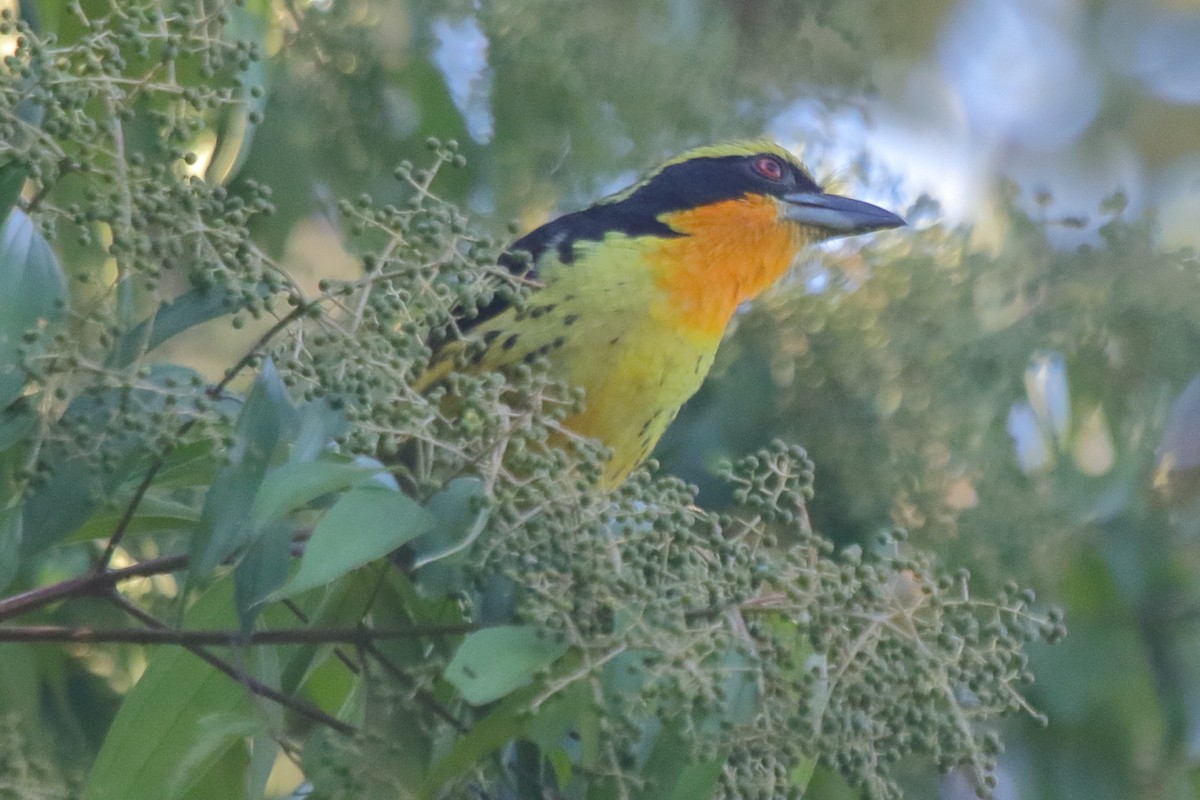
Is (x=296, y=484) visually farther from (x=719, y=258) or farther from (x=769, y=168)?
→ (x=769, y=168)

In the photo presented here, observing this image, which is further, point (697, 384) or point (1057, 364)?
point (1057, 364)

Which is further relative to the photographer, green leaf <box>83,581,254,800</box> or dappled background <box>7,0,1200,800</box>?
dappled background <box>7,0,1200,800</box>

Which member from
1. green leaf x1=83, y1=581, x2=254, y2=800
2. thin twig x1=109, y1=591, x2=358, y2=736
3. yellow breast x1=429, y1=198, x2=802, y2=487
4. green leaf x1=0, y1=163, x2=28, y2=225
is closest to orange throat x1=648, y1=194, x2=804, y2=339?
yellow breast x1=429, y1=198, x2=802, y2=487

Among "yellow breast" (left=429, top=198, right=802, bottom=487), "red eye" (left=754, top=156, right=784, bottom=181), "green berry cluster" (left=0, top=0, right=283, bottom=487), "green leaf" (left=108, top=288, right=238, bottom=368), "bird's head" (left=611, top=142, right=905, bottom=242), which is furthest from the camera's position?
"red eye" (left=754, top=156, right=784, bottom=181)

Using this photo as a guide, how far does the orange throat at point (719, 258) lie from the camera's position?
3.09 meters

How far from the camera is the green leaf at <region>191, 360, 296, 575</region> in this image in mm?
1685

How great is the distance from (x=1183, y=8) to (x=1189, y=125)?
4.00ft


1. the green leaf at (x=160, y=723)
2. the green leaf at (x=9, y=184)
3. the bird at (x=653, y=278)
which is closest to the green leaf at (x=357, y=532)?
the green leaf at (x=160, y=723)

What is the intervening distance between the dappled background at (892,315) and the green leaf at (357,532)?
1627 millimetres

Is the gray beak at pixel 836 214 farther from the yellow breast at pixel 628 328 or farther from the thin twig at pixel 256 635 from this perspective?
the thin twig at pixel 256 635

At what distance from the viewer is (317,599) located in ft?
6.54

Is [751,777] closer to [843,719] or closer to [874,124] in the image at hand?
[843,719]

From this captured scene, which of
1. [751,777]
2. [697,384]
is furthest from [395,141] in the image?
[751,777]

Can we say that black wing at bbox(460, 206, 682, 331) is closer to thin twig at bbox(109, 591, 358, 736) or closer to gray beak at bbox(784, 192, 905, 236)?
gray beak at bbox(784, 192, 905, 236)
